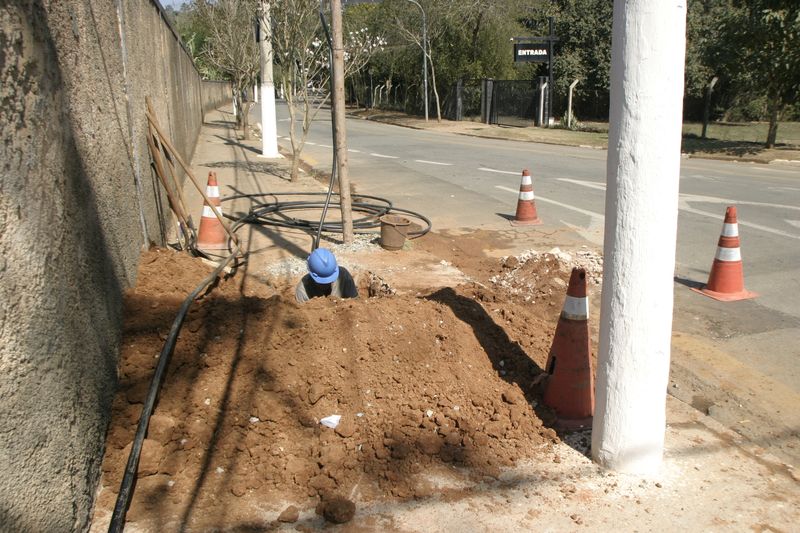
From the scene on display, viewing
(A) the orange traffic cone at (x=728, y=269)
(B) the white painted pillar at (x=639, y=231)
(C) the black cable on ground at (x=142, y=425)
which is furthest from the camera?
(A) the orange traffic cone at (x=728, y=269)

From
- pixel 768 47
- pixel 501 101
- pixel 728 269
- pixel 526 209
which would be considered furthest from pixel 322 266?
pixel 501 101

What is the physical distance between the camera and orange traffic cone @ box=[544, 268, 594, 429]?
3.90 meters

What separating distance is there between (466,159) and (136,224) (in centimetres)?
1355

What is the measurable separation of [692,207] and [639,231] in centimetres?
861

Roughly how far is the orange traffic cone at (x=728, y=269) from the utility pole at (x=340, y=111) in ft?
12.8

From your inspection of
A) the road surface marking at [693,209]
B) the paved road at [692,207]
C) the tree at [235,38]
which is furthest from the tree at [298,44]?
the tree at [235,38]

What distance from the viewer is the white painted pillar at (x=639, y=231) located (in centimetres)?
302

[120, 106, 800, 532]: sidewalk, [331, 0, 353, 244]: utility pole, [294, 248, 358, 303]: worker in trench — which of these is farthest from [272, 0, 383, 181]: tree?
[120, 106, 800, 532]: sidewalk

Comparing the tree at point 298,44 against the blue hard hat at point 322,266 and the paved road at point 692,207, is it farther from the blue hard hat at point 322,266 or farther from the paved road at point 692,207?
the blue hard hat at point 322,266

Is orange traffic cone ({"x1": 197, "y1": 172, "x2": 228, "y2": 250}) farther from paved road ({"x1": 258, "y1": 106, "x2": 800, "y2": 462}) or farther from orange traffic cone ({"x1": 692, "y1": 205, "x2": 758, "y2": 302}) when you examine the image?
orange traffic cone ({"x1": 692, "y1": 205, "x2": 758, "y2": 302})

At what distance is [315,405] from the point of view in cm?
367

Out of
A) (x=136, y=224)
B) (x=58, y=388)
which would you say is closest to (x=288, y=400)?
(x=58, y=388)

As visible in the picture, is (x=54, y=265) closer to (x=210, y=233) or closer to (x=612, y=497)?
(x=612, y=497)

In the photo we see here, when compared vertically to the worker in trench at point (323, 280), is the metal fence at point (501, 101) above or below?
above
